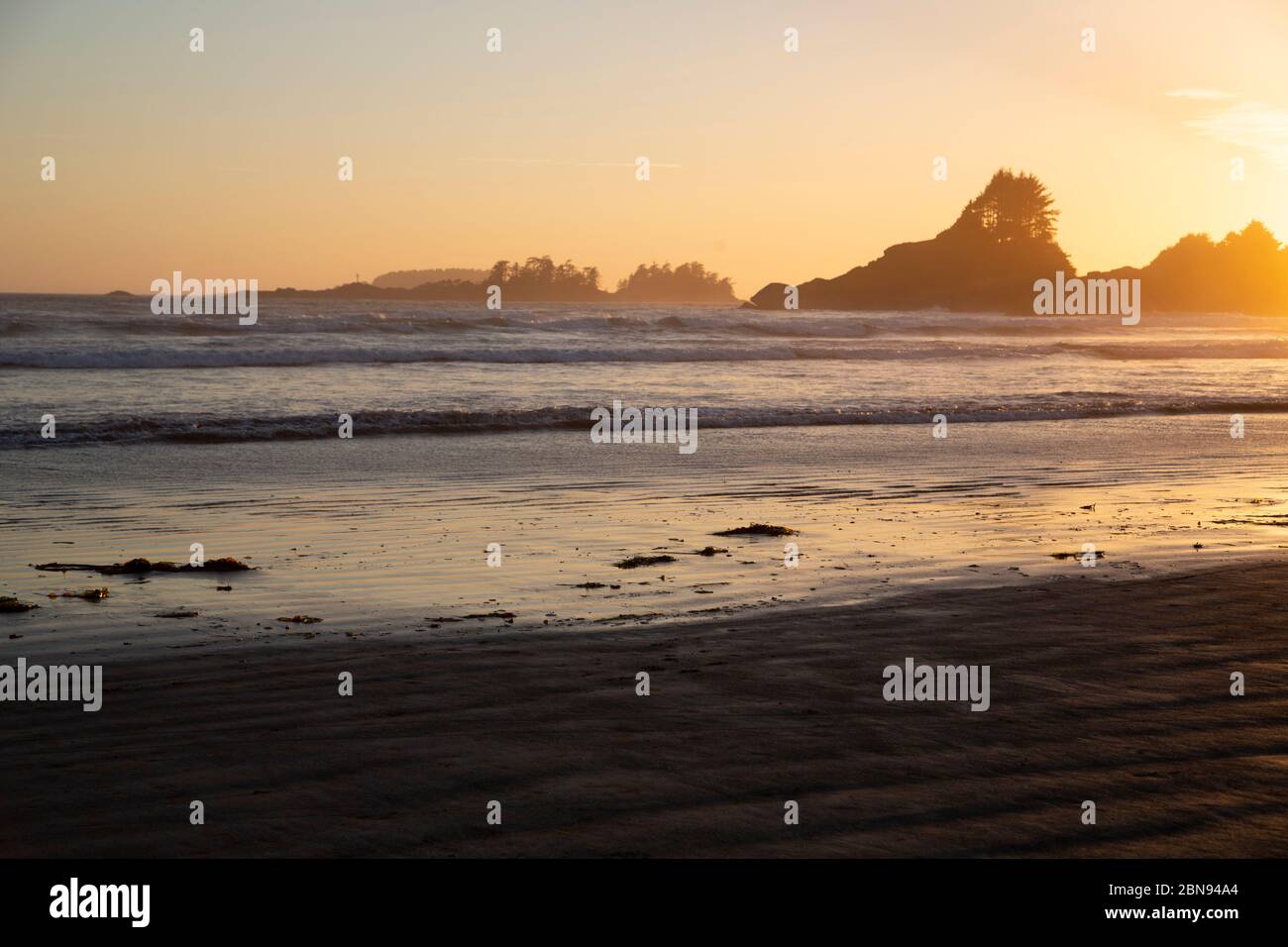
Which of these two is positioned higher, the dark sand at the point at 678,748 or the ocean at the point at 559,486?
the ocean at the point at 559,486

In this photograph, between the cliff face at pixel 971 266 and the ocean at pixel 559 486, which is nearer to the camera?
the ocean at pixel 559 486

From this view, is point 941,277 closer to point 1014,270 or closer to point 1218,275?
point 1014,270

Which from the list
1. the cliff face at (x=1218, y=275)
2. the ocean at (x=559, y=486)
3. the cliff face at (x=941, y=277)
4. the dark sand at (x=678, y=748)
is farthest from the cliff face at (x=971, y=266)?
the dark sand at (x=678, y=748)

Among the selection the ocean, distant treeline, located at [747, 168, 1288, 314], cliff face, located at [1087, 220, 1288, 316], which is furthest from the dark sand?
cliff face, located at [1087, 220, 1288, 316]

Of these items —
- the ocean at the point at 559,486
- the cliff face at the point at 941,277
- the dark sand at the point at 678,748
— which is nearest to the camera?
the dark sand at the point at 678,748

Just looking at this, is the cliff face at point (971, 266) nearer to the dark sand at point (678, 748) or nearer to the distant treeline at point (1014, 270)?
the distant treeline at point (1014, 270)

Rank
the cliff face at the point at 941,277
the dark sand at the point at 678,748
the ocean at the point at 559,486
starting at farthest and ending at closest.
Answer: the cliff face at the point at 941,277
the ocean at the point at 559,486
the dark sand at the point at 678,748

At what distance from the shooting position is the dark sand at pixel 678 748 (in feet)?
12.7

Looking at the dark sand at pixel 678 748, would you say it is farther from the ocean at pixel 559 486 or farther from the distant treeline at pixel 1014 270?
the distant treeline at pixel 1014 270

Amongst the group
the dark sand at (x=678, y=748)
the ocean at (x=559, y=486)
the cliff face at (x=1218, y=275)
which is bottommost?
the dark sand at (x=678, y=748)

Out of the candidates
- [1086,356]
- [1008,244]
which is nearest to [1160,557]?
[1086,356]

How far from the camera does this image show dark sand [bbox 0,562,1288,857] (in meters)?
3.88

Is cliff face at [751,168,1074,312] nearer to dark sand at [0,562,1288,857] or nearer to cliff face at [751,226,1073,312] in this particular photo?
cliff face at [751,226,1073,312]
